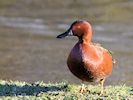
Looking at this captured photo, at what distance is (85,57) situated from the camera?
6.89 m

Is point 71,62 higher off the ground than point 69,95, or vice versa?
point 71,62

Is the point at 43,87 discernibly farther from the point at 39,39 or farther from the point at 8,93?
the point at 39,39

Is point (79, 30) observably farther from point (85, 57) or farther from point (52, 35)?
point (52, 35)

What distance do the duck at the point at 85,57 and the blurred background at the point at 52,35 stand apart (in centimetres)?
312

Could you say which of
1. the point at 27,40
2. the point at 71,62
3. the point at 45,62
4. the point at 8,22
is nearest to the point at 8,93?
the point at 71,62

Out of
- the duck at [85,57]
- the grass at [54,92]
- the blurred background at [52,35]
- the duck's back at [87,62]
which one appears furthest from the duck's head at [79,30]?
the blurred background at [52,35]

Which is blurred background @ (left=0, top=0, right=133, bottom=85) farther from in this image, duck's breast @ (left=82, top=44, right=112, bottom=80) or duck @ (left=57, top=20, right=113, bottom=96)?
duck @ (left=57, top=20, right=113, bottom=96)

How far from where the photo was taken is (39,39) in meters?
14.5

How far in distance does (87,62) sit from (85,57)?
66 mm

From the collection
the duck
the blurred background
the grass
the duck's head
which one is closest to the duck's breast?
the duck

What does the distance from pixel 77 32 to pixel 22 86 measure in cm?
122

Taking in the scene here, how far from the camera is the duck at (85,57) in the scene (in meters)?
6.89

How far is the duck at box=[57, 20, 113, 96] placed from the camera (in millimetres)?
6891

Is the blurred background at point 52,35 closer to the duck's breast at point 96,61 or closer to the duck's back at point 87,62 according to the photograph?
the duck's breast at point 96,61
